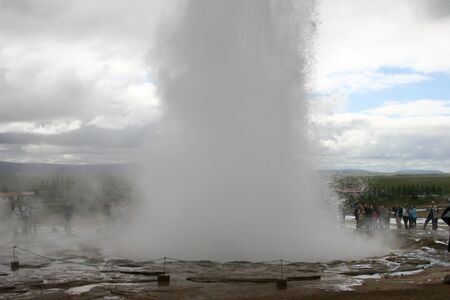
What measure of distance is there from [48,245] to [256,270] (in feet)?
23.5

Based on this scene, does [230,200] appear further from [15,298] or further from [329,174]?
[15,298]

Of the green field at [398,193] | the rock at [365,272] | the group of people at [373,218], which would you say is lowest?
the rock at [365,272]

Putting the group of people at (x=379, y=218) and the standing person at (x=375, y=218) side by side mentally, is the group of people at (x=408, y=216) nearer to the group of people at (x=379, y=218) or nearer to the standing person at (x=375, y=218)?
the group of people at (x=379, y=218)

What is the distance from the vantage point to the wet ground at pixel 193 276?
358 inches

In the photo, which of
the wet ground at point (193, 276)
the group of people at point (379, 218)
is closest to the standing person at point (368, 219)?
the group of people at point (379, 218)

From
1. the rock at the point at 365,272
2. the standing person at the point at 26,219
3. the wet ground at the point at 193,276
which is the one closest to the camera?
the wet ground at the point at 193,276

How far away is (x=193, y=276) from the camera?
10.4 m

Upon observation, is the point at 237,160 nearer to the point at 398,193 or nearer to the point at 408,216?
the point at 408,216

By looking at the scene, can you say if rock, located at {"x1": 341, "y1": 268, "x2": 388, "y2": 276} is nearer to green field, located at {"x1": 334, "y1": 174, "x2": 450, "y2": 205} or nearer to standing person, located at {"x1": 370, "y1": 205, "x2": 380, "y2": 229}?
standing person, located at {"x1": 370, "y1": 205, "x2": 380, "y2": 229}

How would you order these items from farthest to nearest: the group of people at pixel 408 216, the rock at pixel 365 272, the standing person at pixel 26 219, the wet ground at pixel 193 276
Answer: the group of people at pixel 408 216, the standing person at pixel 26 219, the rock at pixel 365 272, the wet ground at pixel 193 276

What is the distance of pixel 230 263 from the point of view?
1187cm

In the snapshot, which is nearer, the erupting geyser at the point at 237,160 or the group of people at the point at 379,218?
the erupting geyser at the point at 237,160

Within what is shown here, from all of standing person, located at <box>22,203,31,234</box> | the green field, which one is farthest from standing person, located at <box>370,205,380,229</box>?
standing person, located at <box>22,203,31,234</box>

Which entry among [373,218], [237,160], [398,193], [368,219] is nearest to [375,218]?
[373,218]
